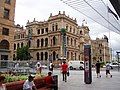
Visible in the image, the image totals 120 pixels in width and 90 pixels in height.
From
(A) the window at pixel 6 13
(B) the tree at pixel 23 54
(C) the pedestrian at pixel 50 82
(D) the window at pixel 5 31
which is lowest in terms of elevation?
(C) the pedestrian at pixel 50 82

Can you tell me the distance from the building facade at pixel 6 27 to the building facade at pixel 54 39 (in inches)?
955

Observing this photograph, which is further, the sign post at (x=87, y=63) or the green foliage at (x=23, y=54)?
the green foliage at (x=23, y=54)

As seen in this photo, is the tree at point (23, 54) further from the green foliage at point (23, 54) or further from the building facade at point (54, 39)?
the building facade at point (54, 39)

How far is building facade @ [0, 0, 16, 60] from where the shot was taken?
4938 centimetres

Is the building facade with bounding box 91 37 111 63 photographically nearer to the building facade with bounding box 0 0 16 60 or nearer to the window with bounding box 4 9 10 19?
the building facade with bounding box 0 0 16 60

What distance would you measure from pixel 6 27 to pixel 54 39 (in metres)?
32.2

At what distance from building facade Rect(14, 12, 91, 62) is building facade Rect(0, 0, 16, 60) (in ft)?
79.6

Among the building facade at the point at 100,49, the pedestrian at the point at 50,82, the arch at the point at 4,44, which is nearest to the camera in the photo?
the pedestrian at the point at 50,82

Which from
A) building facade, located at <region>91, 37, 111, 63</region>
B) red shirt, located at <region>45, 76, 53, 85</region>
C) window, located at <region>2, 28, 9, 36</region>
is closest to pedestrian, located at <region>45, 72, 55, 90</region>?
red shirt, located at <region>45, 76, 53, 85</region>

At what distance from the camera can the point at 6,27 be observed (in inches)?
2020

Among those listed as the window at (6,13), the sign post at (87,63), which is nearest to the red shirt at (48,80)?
the sign post at (87,63)

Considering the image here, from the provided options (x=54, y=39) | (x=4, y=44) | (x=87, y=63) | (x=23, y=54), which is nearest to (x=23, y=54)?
(x=23, y=54)

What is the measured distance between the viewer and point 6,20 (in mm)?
50844

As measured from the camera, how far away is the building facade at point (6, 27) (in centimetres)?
4938
